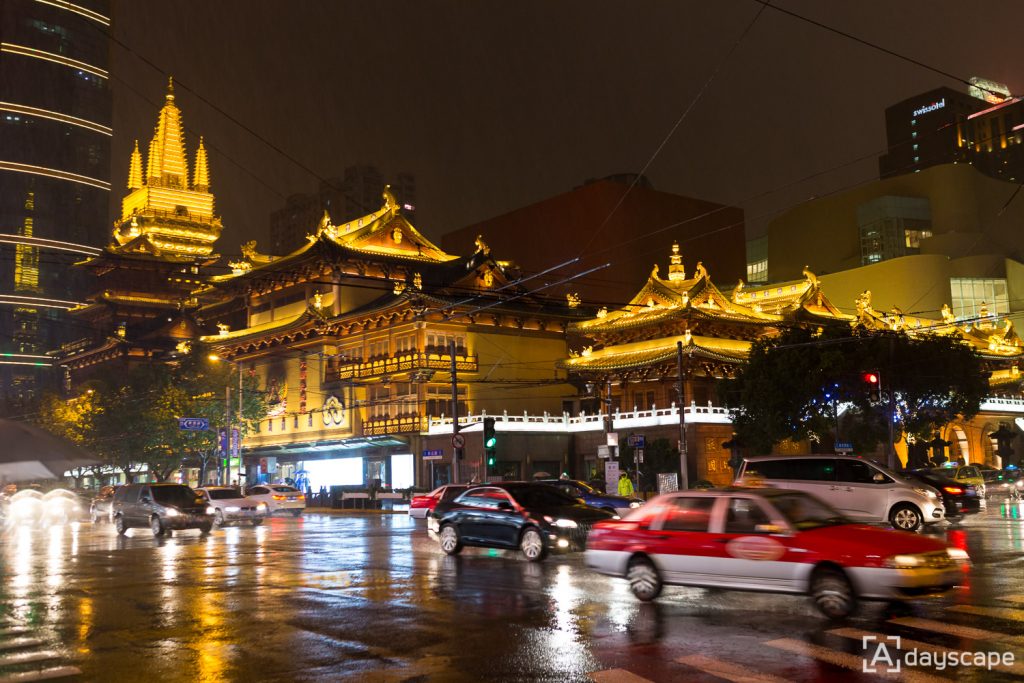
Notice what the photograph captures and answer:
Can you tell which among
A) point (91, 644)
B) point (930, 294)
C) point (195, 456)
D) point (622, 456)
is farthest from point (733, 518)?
point (930, 294)

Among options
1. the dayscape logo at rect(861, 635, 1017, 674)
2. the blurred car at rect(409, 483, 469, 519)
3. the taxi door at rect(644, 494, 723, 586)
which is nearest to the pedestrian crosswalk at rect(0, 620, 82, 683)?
the taxi door at rect(644, 494, 723, 586)

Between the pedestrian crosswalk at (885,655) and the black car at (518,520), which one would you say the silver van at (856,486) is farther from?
the pedestrian crosswalk at (885,655)

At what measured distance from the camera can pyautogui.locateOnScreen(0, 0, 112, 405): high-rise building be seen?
12888 cm

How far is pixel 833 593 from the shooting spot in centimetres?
1029

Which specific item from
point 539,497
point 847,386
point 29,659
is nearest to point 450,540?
point 539,497

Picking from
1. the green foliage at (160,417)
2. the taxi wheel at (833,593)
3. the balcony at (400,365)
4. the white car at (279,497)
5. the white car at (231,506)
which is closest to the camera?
the taxi wheel at (833,593)

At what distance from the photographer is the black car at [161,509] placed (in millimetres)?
27562

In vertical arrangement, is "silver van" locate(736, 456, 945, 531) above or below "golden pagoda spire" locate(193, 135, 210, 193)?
below

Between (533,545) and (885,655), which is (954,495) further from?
(885,655)

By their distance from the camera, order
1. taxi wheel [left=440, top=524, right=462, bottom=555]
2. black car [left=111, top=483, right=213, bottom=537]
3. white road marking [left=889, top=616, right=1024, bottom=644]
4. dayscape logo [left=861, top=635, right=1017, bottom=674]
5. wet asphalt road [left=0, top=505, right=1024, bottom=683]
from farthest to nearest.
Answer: black car [left=111, top=483, right=213, bottom=537], taxi wheel [left=440, top=524, right=462, bottom=555], white road marking [left=889, top=616, right=1024, bottom=644], wet asphalt road [left=0, top=505, right=1024, bottom=683], dayscape logo [left=861, top=635, right=1017, bottom=674]

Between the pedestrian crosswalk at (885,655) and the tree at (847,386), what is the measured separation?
98.2 feet

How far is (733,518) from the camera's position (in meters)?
11.3

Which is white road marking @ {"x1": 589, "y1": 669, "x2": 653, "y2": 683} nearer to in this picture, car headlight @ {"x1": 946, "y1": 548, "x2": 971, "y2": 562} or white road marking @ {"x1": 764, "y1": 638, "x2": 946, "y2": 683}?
white road marking @ {"x1": 764, "y1": 638, "x2": 946, "y2": 683}

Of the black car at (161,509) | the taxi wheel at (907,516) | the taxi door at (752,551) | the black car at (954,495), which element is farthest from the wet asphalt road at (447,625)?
the black car at (161,509)
